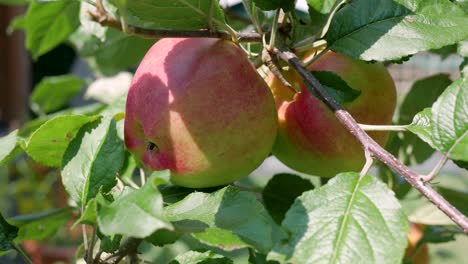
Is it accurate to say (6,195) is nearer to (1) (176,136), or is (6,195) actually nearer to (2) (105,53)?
(2) (105,53)

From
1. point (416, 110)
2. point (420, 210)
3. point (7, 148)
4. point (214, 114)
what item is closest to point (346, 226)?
point (214, 114)

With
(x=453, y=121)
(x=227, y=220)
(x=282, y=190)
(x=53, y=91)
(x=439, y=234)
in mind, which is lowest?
(x=53, y=91)

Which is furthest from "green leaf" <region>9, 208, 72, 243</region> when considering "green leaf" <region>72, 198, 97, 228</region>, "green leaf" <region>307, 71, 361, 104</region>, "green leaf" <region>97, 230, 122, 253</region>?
"green leaf" <region>307, 71, 361, 104</region>

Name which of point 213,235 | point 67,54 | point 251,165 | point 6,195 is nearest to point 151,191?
point 213,235

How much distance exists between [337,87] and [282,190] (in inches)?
9.2

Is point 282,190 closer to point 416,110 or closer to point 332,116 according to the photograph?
point 332,116

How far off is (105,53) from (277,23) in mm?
631

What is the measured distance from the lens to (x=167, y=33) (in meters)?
0.61

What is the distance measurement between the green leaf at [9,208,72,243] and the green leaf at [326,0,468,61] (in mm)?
557

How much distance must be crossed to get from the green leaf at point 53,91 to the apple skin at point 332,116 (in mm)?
936

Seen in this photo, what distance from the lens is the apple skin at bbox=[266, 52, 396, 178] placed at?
2.43ft

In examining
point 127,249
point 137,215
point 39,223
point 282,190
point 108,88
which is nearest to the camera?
point 137,215

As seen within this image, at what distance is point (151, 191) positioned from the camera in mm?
498

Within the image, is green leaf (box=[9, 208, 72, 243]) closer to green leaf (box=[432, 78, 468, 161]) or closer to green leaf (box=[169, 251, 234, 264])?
green leaf (box=[169, 251, 234, 264])
